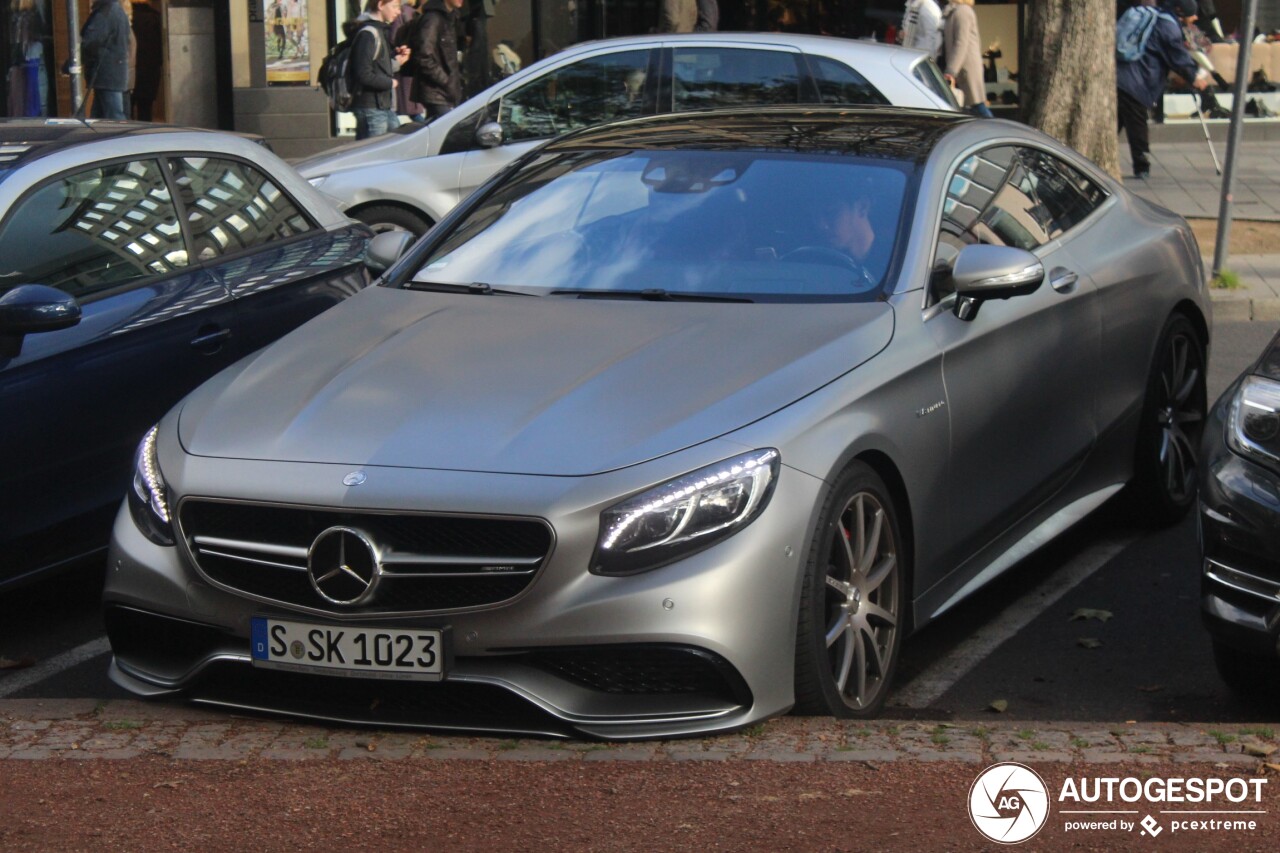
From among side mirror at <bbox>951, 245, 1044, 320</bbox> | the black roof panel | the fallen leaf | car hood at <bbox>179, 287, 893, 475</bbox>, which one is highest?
the black roof panel

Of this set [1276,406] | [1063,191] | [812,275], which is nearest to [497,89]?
[1063,191]

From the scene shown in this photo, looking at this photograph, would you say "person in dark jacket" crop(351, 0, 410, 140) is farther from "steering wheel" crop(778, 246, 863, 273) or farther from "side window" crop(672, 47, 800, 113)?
"steering wheel" crop(778, 246, 863, 273)

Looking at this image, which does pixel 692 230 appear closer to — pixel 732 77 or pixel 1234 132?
pixel 732 77

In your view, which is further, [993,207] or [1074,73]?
[1074,73]

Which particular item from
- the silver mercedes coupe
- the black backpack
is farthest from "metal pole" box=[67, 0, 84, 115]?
the silver mercedes coupe

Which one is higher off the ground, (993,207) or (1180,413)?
(993,207)

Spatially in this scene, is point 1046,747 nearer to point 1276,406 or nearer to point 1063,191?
point 1276,406

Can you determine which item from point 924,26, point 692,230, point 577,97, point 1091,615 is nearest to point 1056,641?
point 1091,615

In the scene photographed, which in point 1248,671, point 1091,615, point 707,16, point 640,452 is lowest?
point 1091,615

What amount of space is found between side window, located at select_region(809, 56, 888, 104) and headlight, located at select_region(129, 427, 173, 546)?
23.9 feet

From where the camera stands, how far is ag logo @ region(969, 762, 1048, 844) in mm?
3789

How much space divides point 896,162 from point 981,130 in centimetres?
63

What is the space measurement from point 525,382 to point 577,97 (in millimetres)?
7695

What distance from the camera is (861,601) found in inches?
188
